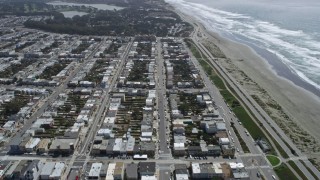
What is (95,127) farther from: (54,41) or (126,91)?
(54,41)

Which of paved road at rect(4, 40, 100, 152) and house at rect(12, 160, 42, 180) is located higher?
house at rect(12, 160, 42, 180)

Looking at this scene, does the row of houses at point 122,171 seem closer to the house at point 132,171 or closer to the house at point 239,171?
the house at point 132,171

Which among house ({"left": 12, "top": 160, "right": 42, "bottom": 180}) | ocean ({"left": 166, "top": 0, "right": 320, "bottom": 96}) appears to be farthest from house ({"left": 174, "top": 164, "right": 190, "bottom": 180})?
ocean ({"left": 166, "top": 0, "right": 320, "bottom": 96})

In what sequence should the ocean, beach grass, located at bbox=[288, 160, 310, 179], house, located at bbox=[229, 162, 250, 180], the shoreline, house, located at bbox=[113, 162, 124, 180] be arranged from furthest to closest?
the ocean, the shoreline, beach grass, located at bbox=[288, 160, 310, 179], house, located at bbox=[229, 162, 250, 180], house, located at bbox=[113, 162, 124, 180]

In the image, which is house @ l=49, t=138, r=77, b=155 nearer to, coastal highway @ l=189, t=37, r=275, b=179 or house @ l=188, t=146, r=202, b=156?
house @ l=188, t=146, r=202, b=156

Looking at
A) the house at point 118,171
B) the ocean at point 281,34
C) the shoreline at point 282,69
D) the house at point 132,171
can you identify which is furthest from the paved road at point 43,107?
the ocean at point 281,34

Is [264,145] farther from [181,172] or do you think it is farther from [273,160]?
[181,172]
